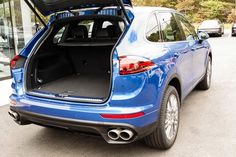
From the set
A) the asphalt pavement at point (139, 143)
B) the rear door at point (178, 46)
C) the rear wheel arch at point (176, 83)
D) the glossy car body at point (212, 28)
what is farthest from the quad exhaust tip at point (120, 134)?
the glossy car body at point (212, 28)

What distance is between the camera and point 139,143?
11.7 ft

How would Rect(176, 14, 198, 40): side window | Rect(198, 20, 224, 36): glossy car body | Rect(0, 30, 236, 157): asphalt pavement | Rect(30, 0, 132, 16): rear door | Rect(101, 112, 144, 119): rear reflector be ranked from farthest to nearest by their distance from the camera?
Rect(198, 20, 224, 36): glossy car body → Rect(176, 14, 198, 40): side window → Rect(0, 30, 236, 157): asphalt pavement → Rect(30, 0, 132, 16): rear door → Rect(101, 112, 144, 119): rear reflector

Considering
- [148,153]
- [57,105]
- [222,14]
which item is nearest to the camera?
[57,105]

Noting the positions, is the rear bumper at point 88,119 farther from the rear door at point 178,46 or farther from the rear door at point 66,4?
the rear door at point 66,4

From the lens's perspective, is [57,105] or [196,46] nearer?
[57,105]

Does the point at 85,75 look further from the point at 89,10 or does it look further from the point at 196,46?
the point at 196,46

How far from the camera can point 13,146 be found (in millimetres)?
3643

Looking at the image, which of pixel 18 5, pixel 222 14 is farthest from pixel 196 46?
pixel 222 14

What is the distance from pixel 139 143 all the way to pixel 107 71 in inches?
44.7

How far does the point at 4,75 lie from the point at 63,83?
475 centimetres

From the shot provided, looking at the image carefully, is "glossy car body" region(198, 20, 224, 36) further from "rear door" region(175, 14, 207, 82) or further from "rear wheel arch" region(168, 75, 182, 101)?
"rear wheel arch" region(168, 75, 182, 101)

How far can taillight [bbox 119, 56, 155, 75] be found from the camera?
2.80m

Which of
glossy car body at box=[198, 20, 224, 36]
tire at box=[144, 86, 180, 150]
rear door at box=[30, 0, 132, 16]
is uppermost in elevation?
rear door at box=[30, 0, 132, 16]

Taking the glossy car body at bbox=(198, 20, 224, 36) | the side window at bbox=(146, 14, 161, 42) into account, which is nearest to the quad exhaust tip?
the side window at bbox=(146, 14, 161, 42)
